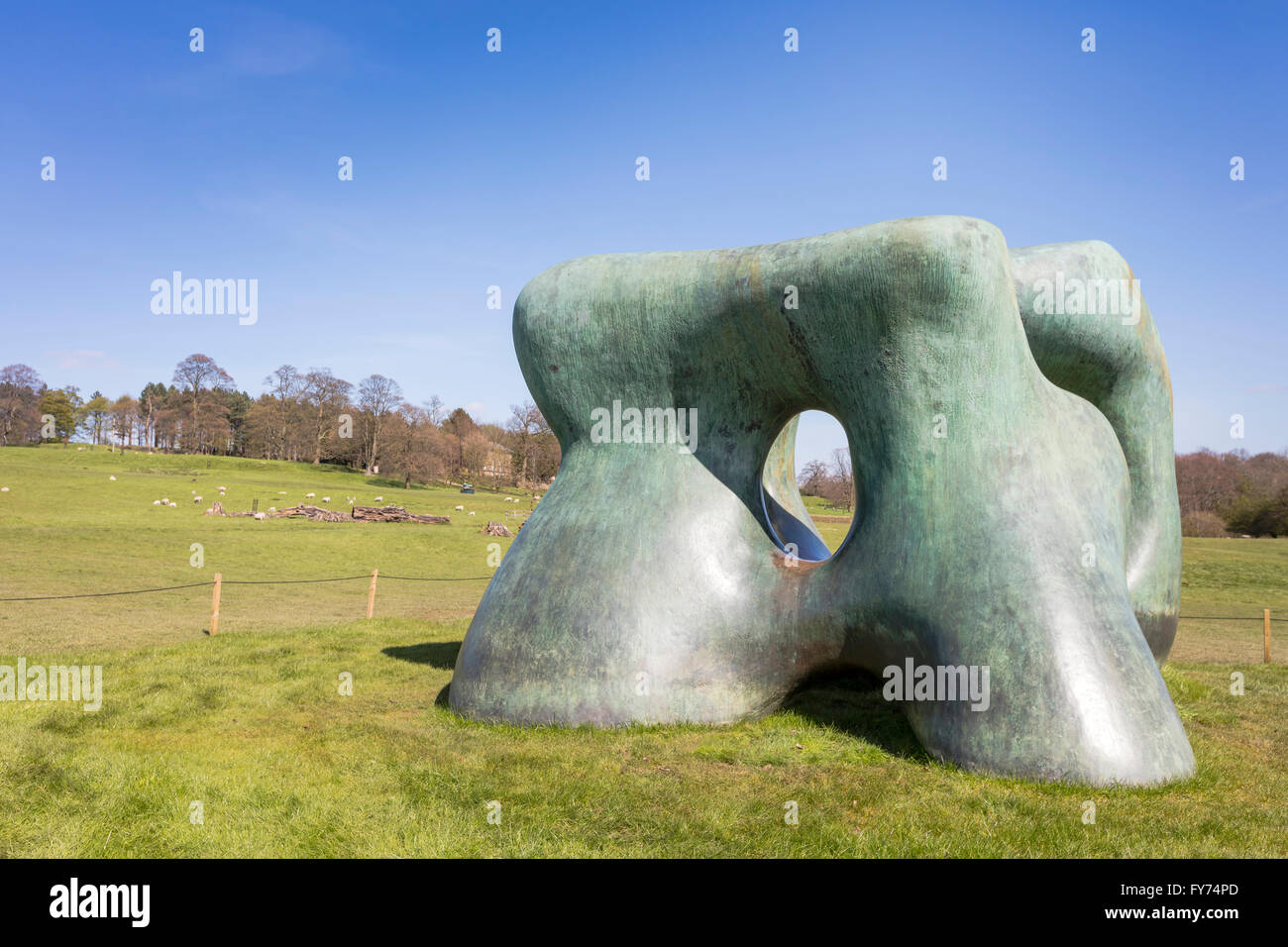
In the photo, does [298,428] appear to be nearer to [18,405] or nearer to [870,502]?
[18,405]

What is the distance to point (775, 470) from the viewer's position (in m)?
12.3

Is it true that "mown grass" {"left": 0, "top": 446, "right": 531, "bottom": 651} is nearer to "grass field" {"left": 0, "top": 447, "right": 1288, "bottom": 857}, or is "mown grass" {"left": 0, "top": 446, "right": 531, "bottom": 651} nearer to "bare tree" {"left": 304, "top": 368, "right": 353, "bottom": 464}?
"grass field" {"left": 0, "top": 447, "right": 1288, "bottom": 857}

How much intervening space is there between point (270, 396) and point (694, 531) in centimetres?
7892

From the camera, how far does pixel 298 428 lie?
252 feet

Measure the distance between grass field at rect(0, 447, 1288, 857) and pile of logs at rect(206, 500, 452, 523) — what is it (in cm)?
2535

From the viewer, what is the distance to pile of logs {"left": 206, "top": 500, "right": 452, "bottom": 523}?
40312mm

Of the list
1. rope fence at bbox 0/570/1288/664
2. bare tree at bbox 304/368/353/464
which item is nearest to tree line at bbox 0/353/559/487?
bare tree at bbox 304/368/353/464

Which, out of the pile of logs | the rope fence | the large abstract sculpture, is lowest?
the rope fence

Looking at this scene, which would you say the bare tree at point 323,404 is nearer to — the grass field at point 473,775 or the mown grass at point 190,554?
the mown grass at point 190,554

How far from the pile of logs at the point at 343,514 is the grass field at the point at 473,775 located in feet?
83.2

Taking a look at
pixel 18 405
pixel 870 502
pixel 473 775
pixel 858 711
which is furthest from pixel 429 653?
pixel 18 405

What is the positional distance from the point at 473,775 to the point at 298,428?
7635cm

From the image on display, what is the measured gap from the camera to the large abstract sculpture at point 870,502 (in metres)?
7.40
